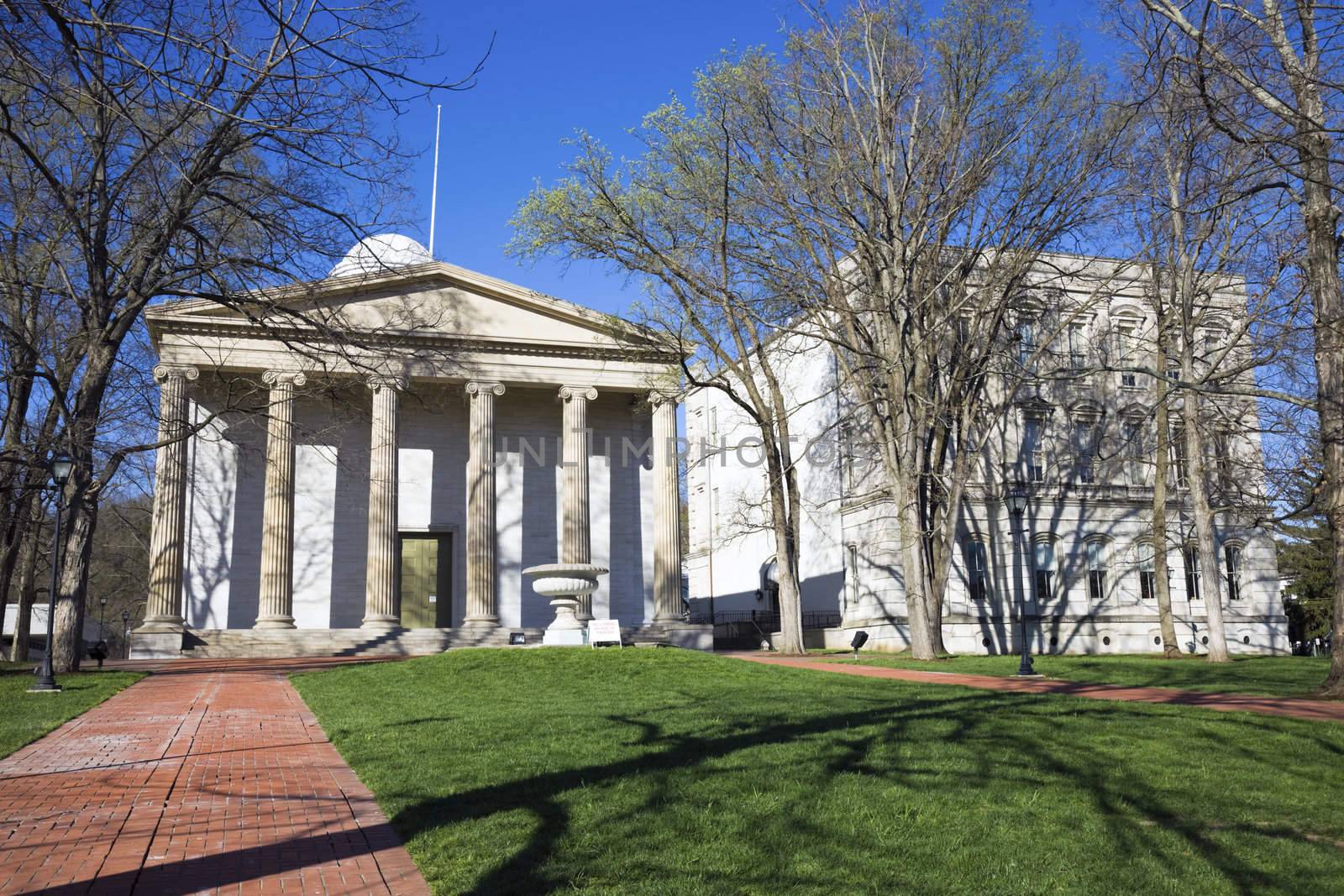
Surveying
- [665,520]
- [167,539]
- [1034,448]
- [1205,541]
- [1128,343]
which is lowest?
[1205,541]

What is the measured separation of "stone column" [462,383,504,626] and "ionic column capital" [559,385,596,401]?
6.87ft

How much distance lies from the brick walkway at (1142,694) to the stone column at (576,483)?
14.2m

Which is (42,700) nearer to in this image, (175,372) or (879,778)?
(879,778)

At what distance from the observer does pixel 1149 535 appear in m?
33.6

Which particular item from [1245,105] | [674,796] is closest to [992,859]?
[674,796]

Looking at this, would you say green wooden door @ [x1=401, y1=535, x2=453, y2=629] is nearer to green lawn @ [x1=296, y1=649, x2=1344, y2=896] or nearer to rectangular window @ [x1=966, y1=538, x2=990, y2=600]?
rectangular window @ [x1=966, y1=538, x2=990, y2=600]

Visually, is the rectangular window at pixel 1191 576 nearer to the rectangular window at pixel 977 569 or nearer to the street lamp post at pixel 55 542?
the rectangular window at pixel 977 569

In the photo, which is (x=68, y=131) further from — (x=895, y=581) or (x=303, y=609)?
(x=895, y=581)

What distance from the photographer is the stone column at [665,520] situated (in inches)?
1396

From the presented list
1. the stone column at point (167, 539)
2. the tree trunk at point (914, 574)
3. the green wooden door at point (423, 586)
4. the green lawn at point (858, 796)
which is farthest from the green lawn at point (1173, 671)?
the stone column at point (167, 539)

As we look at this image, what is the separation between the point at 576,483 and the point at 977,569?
14.2 meters

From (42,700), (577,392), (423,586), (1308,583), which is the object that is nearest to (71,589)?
(42,700)

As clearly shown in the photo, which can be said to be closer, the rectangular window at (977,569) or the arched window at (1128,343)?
the rectangular window at (977,569)

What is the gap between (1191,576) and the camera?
39125mm
